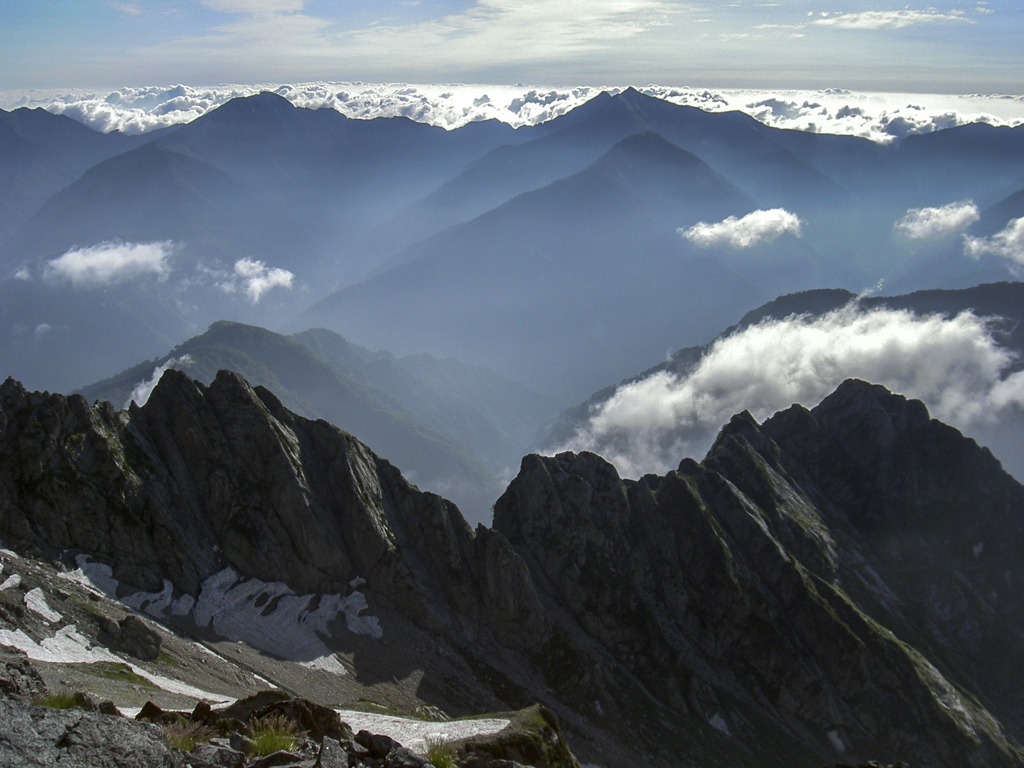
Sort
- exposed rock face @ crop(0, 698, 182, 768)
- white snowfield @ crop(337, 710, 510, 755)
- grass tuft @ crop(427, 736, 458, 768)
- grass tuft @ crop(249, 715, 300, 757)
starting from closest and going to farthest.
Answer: exposed rock face @ crop(0, 698, 182, 768) < grass tuft @ crop(249, 715, 300, 757) < grass tuft @ crop(427, 736, 458, 768) < white snowfield @ crop(337, 710, 510, 755)

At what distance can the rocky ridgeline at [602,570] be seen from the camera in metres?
107

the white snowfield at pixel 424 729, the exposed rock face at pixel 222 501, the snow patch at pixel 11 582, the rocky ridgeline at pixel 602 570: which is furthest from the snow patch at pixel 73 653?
the white snowfield at pixel 424 729

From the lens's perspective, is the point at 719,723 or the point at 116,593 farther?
the point at 719,723

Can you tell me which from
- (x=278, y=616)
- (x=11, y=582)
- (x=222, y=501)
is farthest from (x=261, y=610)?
(x=11, y=582)

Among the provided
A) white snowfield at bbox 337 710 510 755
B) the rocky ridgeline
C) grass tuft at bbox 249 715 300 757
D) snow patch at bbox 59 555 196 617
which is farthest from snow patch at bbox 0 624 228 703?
grass tuft at bbox 249 715 300 757

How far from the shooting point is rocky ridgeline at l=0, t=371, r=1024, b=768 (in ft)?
350

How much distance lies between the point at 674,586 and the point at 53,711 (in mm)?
130752

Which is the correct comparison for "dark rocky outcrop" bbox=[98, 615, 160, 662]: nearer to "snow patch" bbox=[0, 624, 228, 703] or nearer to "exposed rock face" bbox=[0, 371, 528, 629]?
"snow patch" bbox=[0, 624, 228, 703]

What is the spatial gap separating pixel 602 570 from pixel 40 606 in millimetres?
91979

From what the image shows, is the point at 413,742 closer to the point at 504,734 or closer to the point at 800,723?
the point at 504,734

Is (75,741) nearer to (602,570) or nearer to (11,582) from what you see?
(11,582)

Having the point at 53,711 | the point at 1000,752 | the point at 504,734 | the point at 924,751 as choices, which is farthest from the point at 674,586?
the point at 53,711

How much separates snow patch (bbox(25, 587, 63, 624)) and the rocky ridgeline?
17787 millimetres

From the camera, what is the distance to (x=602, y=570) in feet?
445
